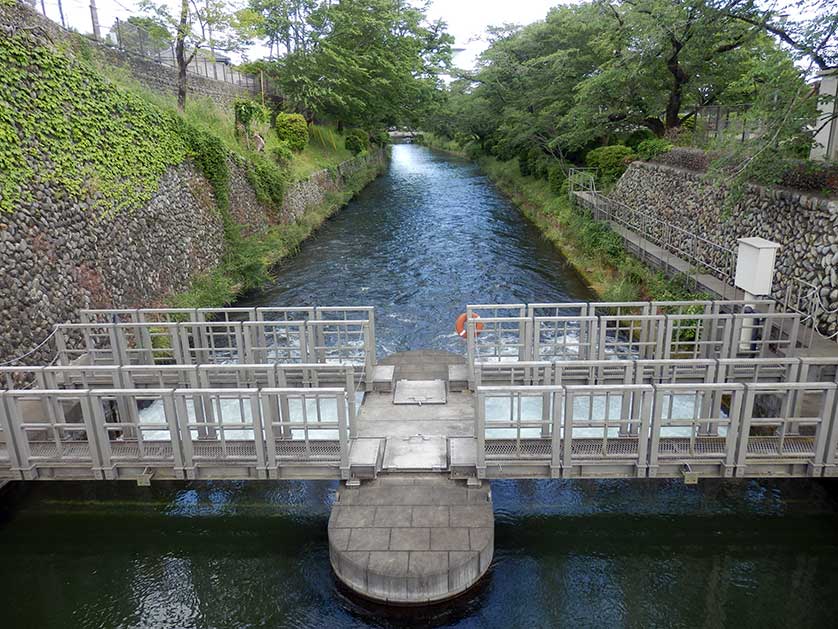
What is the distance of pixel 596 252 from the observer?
21828mm

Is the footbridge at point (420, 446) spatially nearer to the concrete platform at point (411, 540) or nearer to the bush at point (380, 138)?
the concrete platform at point (411, 540)

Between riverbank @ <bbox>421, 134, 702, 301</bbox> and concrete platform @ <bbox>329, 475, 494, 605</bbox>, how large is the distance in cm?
1064

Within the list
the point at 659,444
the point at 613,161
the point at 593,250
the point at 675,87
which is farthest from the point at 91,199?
the point at 613,161

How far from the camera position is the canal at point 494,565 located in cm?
753

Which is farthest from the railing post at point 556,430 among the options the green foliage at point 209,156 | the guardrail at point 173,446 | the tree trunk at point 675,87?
the tree trunk at point 675,87

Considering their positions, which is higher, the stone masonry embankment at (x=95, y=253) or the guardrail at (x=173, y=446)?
the stone masonry embankment at (x=95, y=253)

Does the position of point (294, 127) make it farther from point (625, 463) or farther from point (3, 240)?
point (625, 463)

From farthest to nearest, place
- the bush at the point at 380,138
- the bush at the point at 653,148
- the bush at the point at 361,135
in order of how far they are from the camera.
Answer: the bush at the point at 380,138
the bush at the point at 361,135
the bush at the point at 653,148

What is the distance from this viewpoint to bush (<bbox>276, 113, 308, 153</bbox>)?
33.7 m

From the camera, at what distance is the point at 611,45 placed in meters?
24.7

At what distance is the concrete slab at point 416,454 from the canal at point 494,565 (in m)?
1.43

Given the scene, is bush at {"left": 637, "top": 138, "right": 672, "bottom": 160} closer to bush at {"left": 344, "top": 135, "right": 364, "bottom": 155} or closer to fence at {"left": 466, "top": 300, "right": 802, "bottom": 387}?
fence at {"left": 466, "top": 300, "right": 802, "bottom": 387}

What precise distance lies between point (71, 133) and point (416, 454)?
1140 centimetres

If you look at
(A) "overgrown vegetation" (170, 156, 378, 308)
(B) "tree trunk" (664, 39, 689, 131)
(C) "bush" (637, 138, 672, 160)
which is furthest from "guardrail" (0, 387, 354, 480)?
(B) "tree trunk" (664, 39, 689, 131)
